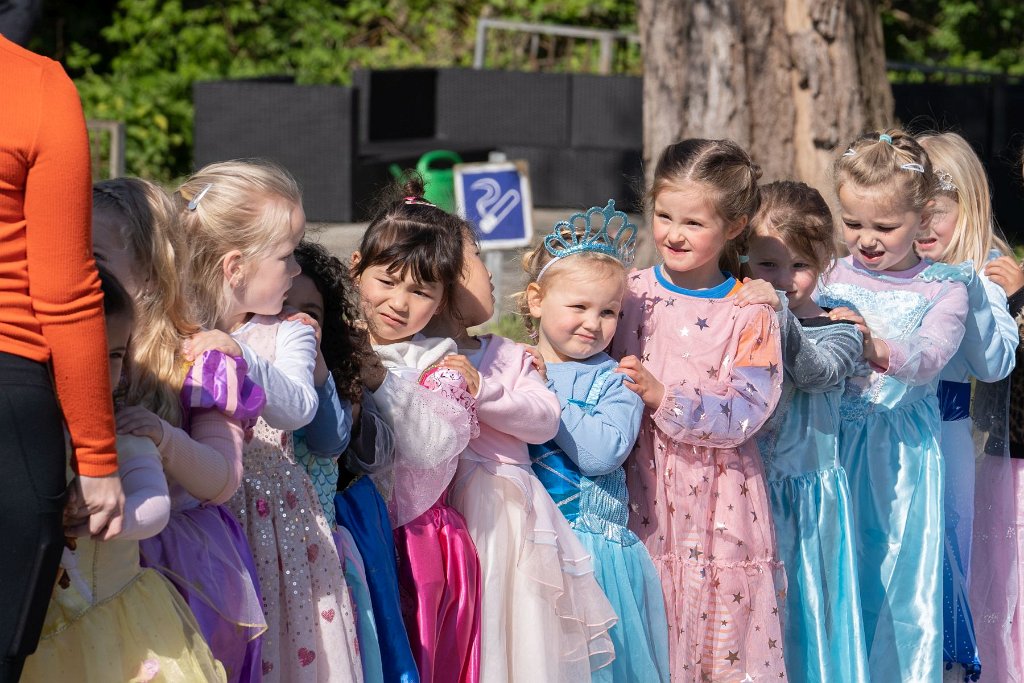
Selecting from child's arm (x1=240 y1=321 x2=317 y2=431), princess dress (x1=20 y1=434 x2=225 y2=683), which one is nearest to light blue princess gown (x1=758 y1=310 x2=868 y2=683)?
child's arm (x1=240 y1=321 x2=317 y2=431)

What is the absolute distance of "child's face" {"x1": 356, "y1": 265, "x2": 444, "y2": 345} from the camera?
3.20 m

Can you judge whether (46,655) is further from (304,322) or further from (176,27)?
(176,27)

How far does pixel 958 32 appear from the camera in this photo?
59.0 feet

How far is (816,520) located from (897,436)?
42 centimetres

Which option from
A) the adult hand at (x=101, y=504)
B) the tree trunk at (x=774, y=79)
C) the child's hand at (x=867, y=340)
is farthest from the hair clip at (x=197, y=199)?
the tree trunk at (x=774, y=79)

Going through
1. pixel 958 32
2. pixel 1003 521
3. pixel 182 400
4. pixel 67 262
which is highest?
pixel 958 32

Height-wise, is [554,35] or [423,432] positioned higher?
[554,35]

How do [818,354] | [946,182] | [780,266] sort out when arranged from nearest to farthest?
[818,354] → [780,266] → [946,182]

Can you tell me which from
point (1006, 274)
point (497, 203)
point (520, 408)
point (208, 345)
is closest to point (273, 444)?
point (208, 345)

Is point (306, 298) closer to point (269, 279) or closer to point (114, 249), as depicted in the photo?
point (269, 279)

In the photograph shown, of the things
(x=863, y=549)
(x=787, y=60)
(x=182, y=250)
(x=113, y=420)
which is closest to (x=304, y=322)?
(x=182, y=250)

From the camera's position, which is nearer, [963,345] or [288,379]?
[288,379]

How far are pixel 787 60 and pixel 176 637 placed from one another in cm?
524

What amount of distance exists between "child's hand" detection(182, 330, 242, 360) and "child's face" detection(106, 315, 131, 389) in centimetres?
17
